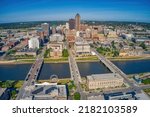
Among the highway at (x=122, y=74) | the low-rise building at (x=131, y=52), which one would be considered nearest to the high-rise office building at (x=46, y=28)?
the low-rise building at (x=131, y=52)

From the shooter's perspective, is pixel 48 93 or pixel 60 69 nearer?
pixel 48 93

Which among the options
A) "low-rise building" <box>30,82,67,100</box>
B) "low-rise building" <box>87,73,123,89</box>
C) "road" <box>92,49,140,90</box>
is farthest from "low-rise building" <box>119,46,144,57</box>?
"low-rise building" <box>30,82,67,100</box>

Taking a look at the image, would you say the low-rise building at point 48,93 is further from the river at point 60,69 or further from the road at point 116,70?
the road at point 116,70

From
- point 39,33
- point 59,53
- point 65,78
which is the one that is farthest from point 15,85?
point 39,33

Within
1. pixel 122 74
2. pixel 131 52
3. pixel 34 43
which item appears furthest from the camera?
pixel 34 43

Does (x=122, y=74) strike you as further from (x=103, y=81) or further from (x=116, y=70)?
(x=103, y=81)

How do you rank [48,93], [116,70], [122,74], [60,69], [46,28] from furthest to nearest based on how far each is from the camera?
[46,28] → [60,69] → [116,70] → [122,74] → [48,93]

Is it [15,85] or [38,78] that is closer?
[15,85]

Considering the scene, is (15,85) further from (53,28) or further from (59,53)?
(53,28)

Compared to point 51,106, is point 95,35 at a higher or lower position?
lower

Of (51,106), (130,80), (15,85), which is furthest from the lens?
(130,80)

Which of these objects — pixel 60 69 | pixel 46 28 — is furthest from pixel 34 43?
pixel 60 69
